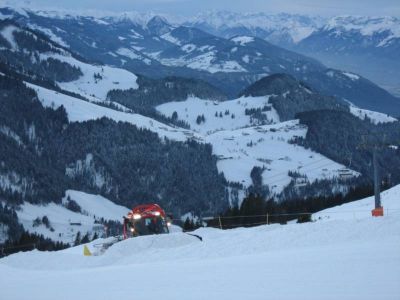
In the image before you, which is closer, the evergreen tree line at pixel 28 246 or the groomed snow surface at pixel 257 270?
the groomed snow surface at pixel 257 270

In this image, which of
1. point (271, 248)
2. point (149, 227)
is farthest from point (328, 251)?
point (149, 227)

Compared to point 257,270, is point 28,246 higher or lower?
lower

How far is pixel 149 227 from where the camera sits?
139ft

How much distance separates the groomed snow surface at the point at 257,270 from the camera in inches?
678

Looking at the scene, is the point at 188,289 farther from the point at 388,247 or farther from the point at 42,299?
the point at 388,247

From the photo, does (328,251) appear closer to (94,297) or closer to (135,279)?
(135,279)

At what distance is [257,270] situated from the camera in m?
20.7

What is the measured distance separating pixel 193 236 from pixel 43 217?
159m

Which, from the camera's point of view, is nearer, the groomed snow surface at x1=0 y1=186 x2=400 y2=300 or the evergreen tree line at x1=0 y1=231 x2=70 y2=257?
the groomed snow surface at x1=0 y1=186 x2=400 y2=300

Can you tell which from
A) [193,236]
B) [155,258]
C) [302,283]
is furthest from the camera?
[193,236]

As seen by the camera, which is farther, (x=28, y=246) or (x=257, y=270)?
(x=28, y=246)

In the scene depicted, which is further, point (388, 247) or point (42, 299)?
point (388, 247)

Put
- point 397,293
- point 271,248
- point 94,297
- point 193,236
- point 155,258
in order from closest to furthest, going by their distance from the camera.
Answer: point 397,293 < point 94,297 < point 271,248 < point 155,258 < point 193,236

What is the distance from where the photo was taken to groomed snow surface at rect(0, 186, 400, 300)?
56.5 feet
